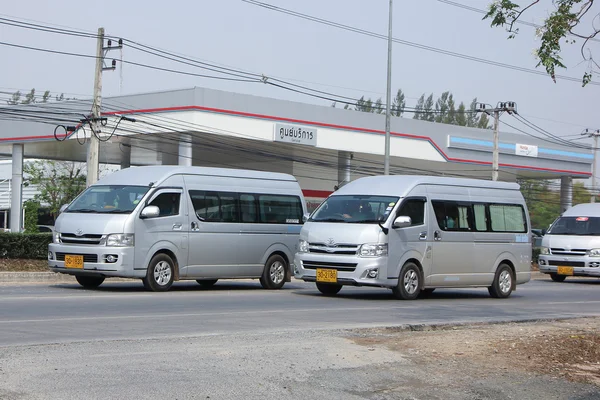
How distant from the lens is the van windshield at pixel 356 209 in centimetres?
1728

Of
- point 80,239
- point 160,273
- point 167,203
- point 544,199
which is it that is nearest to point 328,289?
point 160,273

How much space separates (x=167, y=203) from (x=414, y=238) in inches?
188

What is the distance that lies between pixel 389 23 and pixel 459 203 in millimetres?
17603

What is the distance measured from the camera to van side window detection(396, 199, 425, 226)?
17.5 meters

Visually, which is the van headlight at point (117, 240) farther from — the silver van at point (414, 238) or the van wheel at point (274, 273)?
the van wheel at point (274, 273)

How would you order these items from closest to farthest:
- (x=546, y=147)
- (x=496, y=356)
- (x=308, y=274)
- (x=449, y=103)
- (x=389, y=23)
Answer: (x=496, y=356) < (x=308, y=274) < (x=389, y=23) < (x=546, y=147) < (x=449, y=103)

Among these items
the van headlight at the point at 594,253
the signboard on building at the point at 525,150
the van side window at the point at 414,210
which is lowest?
the van headlight at the point at 594,253

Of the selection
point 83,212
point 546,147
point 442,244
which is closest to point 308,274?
point 442,244

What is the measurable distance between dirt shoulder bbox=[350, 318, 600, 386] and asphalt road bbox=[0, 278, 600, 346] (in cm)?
120

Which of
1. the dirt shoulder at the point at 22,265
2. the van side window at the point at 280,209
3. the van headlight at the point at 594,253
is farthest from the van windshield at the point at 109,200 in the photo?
the van headlight at the point at 594,253

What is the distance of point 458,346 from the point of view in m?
10.4

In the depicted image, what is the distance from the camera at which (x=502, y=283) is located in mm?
19719

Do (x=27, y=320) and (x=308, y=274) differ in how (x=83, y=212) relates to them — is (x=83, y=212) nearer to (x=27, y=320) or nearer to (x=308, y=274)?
(x=308, y=274)

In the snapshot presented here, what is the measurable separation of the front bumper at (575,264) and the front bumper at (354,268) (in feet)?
39.3
